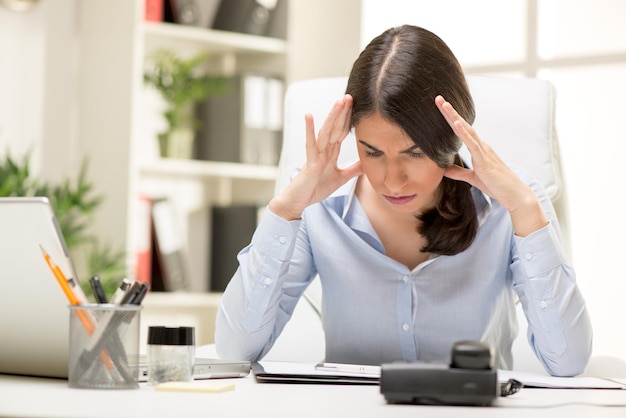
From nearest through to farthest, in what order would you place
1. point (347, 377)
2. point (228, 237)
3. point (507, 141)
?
point (347, 377) → point (507, 141) → point (228, 237)

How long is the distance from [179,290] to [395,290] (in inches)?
65.9

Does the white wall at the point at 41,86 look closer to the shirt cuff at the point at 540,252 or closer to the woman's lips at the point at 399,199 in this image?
the woman's lips at the point at 399,199

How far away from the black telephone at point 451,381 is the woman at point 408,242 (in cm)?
49

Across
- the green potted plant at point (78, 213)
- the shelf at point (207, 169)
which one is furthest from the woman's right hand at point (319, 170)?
the shelf at point (207, 169)

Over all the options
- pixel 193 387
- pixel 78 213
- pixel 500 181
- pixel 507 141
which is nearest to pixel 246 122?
pixel 78 213

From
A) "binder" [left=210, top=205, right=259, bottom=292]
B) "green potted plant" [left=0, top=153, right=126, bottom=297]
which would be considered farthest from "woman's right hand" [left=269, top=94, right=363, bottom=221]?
"binder" [left=210, top=205, right=259, bottom=292]

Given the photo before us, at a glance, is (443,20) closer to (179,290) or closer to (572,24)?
(572,24)

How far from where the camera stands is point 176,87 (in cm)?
318

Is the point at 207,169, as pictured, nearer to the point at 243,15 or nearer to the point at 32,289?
the point at 243,15

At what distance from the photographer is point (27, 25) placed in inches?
120

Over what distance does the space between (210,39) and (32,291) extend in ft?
7.48

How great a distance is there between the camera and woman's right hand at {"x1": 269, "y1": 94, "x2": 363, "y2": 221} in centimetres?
144

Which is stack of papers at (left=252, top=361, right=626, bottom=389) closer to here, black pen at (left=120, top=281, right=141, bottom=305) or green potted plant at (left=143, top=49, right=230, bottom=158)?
black pen at (left=120, top=281, right=141, bottom=305)

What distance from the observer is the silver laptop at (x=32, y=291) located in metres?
0.98
